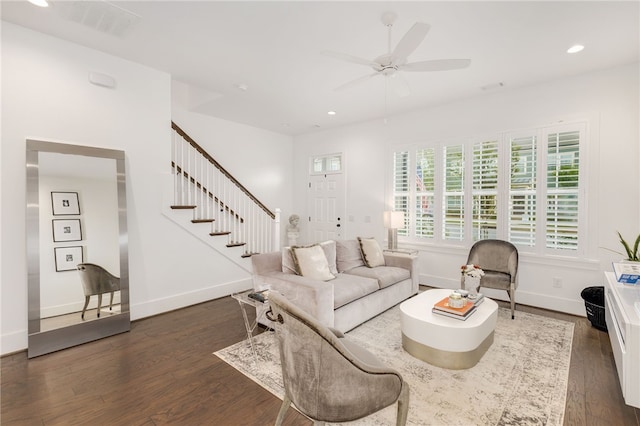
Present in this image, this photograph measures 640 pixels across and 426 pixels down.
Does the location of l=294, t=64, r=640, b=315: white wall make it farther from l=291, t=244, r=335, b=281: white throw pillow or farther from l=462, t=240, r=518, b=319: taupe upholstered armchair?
l=291, t=244, r=335, b=281: white throw pillow

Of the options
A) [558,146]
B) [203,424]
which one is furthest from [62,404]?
[558,146]

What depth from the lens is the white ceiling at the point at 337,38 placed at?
99.2 inches

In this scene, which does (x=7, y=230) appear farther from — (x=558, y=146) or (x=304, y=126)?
(x=558, y=146)

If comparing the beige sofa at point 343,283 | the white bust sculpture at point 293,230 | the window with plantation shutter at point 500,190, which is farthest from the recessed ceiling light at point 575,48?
Result: the white bust sculpture at point 293,230

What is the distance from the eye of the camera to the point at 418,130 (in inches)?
204

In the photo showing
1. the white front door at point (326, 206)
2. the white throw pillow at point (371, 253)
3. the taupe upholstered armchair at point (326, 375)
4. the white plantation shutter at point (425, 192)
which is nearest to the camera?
the taupe upholstered armchair at point (326, 375)

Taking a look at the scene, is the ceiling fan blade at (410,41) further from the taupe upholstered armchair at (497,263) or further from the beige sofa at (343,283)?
the taupe upholstered armchair at (497,263)

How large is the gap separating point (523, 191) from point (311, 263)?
10.6ft

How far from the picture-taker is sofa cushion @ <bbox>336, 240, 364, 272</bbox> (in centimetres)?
413

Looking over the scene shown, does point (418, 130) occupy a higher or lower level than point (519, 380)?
higher

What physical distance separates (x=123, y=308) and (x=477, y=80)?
5.36 m

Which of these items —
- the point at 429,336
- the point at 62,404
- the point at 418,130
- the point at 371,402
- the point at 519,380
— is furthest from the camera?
the point at 418,130

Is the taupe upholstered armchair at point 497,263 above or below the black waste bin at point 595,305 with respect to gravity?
above

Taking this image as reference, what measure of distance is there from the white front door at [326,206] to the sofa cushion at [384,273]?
2167mm
